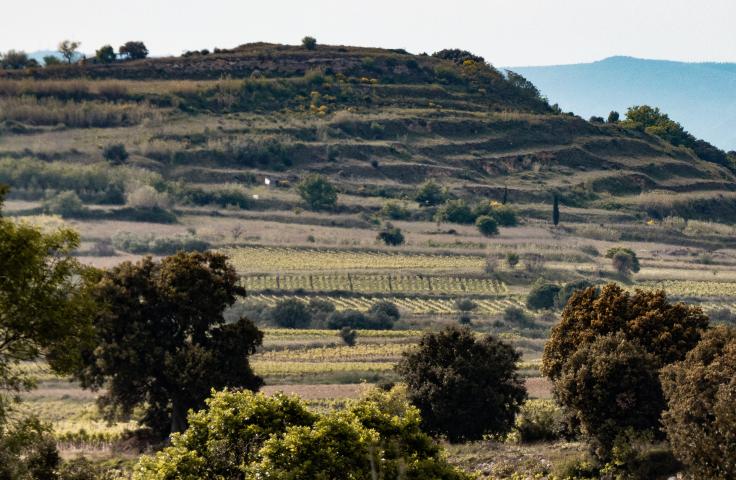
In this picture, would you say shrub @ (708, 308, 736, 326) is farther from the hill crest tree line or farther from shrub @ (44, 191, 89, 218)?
shrub @ (44, 191, 89, 218)

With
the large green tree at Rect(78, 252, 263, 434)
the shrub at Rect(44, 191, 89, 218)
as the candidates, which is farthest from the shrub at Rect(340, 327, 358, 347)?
the shrub at Rect(44, 191, 89, 218)

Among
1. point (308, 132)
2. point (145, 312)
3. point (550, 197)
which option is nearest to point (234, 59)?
point (308, 132)

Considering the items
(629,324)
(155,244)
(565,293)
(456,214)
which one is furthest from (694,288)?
(629,324)

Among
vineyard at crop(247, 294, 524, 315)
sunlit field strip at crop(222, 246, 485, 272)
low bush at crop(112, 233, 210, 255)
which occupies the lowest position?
vineyard at crop(247, 294, 524, 315)

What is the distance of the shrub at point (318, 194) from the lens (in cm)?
14712

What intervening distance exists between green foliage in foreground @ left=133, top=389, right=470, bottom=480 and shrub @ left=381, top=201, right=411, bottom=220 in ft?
377

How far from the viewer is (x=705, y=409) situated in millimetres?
34594

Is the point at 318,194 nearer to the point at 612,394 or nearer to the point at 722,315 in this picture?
the point at 722,315

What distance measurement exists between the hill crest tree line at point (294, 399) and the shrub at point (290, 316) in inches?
1725

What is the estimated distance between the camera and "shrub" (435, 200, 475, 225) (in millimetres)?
147375

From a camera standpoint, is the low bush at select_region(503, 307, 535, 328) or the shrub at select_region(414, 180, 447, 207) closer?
the low bush at select_region(503, 307, 535, 328)

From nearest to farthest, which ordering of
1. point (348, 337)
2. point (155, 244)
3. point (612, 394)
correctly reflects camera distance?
point (612, 394) → point (348, 337) → point (155, 244)

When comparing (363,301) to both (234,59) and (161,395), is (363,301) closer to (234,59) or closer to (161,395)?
(161,395)

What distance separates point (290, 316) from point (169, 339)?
4588 centimetres
